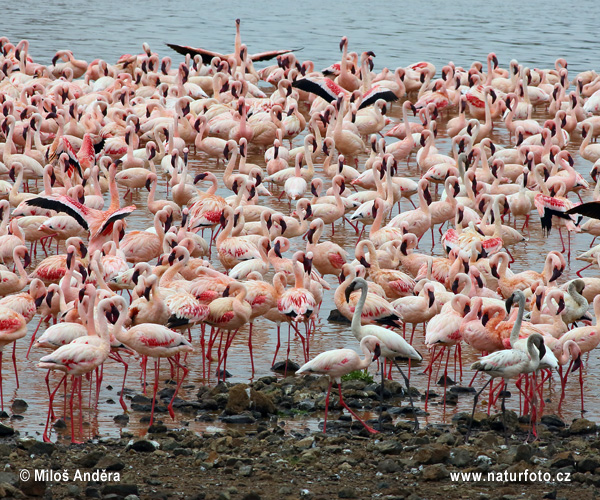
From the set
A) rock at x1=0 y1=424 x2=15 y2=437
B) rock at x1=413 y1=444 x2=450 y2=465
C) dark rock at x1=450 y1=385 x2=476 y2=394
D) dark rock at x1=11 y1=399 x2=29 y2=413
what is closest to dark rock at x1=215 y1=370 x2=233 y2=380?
dark rock at x1=11 y1=399 x2=29 y2=413

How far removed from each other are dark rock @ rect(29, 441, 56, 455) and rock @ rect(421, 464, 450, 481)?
7.67 ft

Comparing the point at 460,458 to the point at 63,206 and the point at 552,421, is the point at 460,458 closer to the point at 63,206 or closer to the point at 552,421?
the point at 552,421

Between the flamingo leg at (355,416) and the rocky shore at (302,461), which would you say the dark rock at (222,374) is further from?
the flamingo leg at (355,416)

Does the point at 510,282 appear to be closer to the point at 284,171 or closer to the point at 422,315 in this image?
the point at 422,315

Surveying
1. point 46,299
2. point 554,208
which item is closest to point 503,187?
point 554,208

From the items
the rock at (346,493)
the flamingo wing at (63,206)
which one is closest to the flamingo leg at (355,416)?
the rock at (346,493)

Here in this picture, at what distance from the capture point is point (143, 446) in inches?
257

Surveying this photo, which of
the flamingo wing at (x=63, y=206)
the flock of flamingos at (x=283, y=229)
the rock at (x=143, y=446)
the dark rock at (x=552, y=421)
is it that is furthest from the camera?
the flamingo wing at (x=63, y=206)

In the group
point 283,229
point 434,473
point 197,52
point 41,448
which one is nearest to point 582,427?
point 434,473

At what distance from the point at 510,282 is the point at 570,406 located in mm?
2041

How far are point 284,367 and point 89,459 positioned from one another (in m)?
3.01

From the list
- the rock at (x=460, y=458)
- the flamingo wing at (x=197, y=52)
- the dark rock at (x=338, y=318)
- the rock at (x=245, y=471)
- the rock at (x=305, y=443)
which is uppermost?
the flamingo wing at (x=197, y=52)

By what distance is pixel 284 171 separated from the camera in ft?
46.5

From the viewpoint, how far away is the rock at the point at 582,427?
7398 mm
